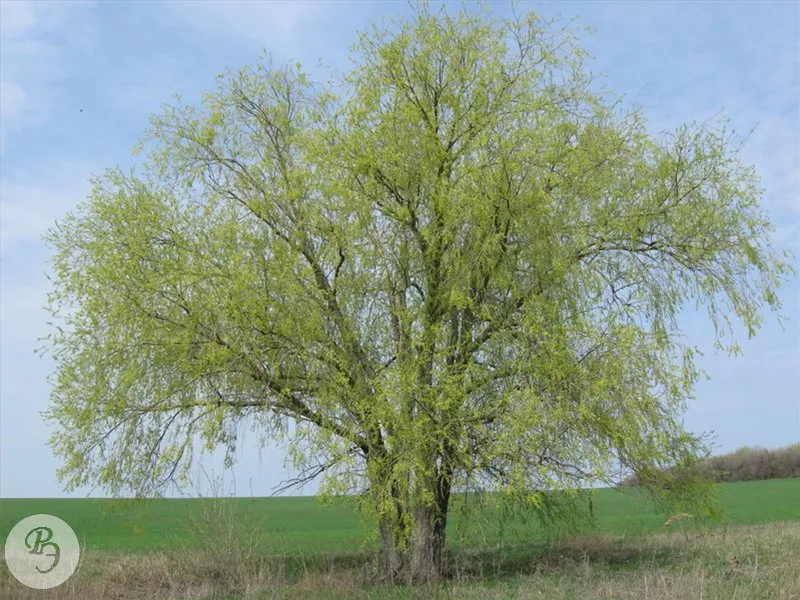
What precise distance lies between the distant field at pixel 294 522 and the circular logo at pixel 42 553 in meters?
0.62

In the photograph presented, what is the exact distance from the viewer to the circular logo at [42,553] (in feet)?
46.5

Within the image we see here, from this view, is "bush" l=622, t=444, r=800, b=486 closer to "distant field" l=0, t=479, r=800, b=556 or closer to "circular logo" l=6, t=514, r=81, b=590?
"distant field" l=0, t=479, r=800, b=556

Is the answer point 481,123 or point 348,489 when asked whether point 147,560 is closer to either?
point 348,489

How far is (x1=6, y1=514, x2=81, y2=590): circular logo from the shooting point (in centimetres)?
1419

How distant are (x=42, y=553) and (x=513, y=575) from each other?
29.0ft

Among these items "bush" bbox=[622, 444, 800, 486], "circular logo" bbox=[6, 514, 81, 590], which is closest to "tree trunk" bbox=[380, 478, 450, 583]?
"circular logo" bbox=[6, 514, 81, 590]

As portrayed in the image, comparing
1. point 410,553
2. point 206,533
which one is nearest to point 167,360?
Result: point 206,533

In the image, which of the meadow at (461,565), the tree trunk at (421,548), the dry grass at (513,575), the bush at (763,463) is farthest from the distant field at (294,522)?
the bush at (763,463)

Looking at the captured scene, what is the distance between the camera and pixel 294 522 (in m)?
32.9

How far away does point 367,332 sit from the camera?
15.4 m

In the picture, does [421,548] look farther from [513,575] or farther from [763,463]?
[763,463]

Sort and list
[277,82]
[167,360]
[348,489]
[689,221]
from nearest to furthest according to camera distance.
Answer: [348,489] → [167,360] → [689,221] → [277,82]

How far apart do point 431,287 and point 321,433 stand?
3.40 m

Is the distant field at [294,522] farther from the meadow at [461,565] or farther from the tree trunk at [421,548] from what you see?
the tree trunk at [421,548]
